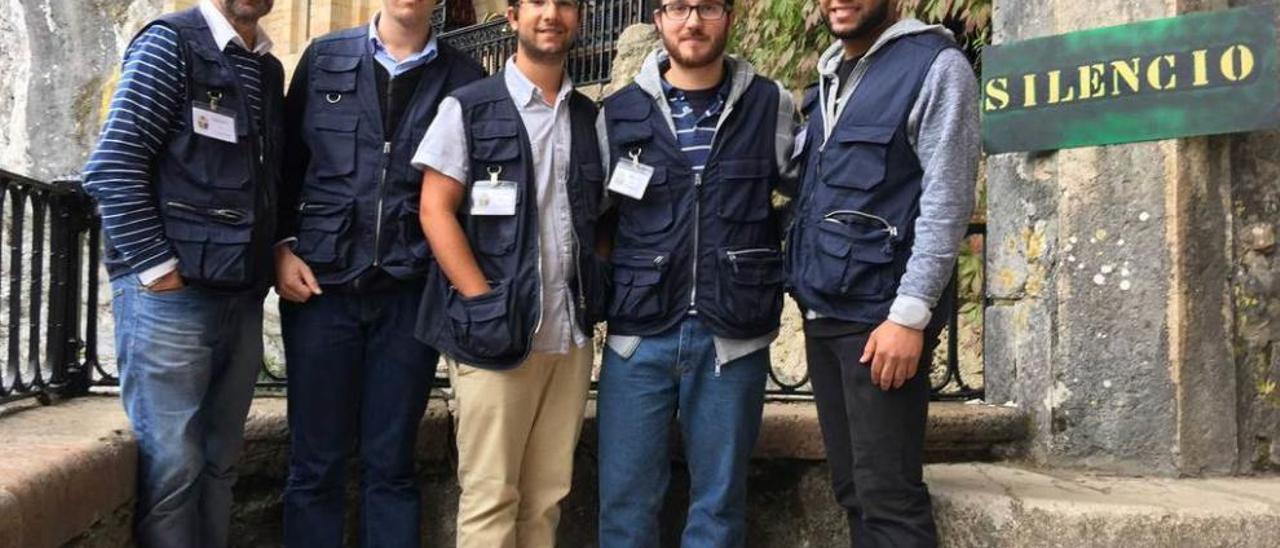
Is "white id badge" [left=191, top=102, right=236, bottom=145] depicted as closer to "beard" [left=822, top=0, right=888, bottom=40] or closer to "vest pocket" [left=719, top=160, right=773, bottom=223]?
"vest pocket" [left=719, top=160, right=773, bottom=223]

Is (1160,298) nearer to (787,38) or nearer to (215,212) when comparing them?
(215,212)

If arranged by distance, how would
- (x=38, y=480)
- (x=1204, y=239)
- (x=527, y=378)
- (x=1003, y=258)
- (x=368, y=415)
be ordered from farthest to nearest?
(x=1003, y=258) → (x=1204, y=239) → (x=368, y=415) → (x=527, y=378) → (x=38, y=480)

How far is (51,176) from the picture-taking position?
4.22 metres

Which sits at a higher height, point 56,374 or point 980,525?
point 56,374

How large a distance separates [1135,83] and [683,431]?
1.75 metres

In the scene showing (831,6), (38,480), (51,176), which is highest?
(831,6)

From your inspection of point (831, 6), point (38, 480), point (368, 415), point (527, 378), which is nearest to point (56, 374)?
point (368, 415)

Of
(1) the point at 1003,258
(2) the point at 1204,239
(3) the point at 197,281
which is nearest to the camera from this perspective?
(3) the point at 197,281

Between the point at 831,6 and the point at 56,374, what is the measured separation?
2.62 m

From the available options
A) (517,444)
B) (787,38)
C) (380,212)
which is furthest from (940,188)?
(787,38)

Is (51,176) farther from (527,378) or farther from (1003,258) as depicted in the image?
(1003,258)

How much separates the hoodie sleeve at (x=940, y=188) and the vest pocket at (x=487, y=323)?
0.92m

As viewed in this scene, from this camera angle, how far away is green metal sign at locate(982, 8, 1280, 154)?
335cm

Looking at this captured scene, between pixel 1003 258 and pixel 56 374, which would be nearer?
pixel 56 374
